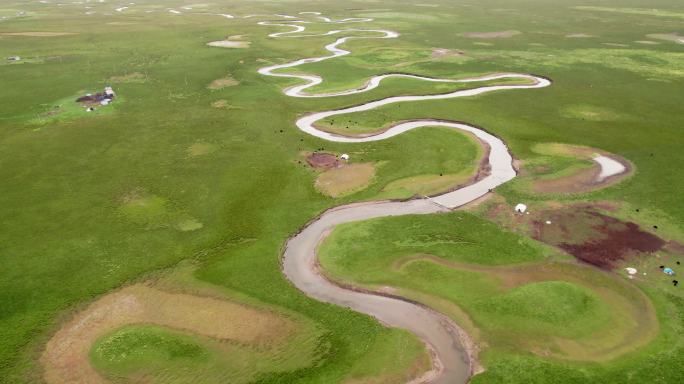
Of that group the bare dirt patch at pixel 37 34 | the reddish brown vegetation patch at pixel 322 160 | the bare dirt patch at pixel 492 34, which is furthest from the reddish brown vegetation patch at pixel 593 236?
the bare dirt patch at pixel 37 34

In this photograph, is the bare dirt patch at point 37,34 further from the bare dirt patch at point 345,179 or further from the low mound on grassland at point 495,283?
the low mound on grassland at point 495,283

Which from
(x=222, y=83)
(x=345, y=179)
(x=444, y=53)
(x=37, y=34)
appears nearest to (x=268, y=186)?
(x=345, y=179)

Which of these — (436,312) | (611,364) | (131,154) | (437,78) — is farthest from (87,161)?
(437,78)

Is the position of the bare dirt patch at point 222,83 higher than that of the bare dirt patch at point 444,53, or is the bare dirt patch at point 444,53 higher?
the bare dirt patch at point 444,53

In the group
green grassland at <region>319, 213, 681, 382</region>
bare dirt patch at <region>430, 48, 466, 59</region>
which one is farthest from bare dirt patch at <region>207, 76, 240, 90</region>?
green grassland at <region>319, 213, 681, 382</region>

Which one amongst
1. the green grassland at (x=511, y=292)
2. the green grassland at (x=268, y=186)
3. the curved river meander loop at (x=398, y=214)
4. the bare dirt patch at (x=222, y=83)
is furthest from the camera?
the bare dirt patch at (x=222, y=83)

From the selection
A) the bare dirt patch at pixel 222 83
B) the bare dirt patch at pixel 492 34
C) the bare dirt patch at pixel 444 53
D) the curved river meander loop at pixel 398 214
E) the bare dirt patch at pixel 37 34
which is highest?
the bare dirt patch at pixel 492 34

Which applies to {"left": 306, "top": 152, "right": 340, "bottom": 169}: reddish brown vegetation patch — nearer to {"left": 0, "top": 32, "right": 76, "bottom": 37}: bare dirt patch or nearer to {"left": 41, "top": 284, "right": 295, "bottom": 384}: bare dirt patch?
{"left": 41, "top": 284, "right": 295, "bottom": 384}: bare dirt patch
